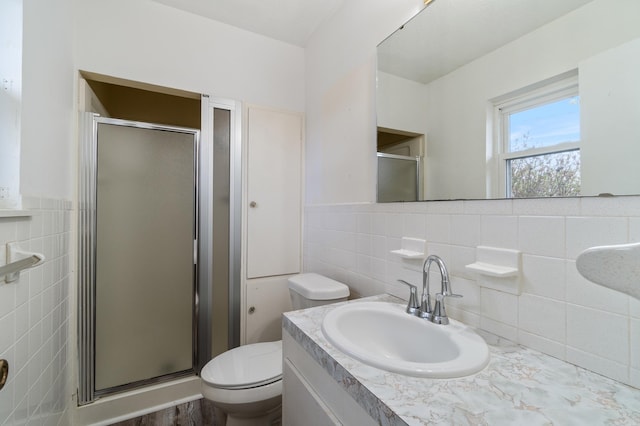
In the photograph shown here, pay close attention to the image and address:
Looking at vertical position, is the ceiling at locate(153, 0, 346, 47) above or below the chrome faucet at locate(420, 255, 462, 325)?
above

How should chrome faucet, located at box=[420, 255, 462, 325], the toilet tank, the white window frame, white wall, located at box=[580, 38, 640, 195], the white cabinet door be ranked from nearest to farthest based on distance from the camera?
1. white wall, located at box=[580, 38, 640, 195]
2. the white window frame
3. chrome faucet, located at box=[420, 255, 462, 325]
4. the toilet tank
5. the white cabinet door

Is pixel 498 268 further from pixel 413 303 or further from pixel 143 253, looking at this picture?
pixel 143 253

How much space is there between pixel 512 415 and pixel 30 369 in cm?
136

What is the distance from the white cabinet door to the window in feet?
4.41

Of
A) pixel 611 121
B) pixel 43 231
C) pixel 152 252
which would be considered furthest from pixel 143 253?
pixel 611 121

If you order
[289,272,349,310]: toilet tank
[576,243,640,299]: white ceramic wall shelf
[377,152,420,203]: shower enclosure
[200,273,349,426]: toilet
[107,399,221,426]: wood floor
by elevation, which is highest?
[377,152,420,203]: shower enclosure

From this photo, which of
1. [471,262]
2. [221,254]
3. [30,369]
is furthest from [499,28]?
[30,369]

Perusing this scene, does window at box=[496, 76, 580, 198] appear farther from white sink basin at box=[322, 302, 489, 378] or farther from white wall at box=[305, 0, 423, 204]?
white wall at box=[305, 0, 423, 204]

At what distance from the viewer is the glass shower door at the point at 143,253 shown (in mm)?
1521

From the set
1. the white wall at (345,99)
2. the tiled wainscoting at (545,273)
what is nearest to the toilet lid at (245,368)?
the tiled wainscoting at (545,273)

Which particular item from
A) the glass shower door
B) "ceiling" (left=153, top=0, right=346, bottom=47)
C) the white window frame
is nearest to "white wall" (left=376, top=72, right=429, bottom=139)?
the white window frame

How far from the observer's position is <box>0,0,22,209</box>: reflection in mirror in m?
0.72

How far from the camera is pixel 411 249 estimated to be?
1070mm

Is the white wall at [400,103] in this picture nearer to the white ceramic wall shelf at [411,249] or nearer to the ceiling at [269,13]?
the white ceramic wall shelf at [411,249]
